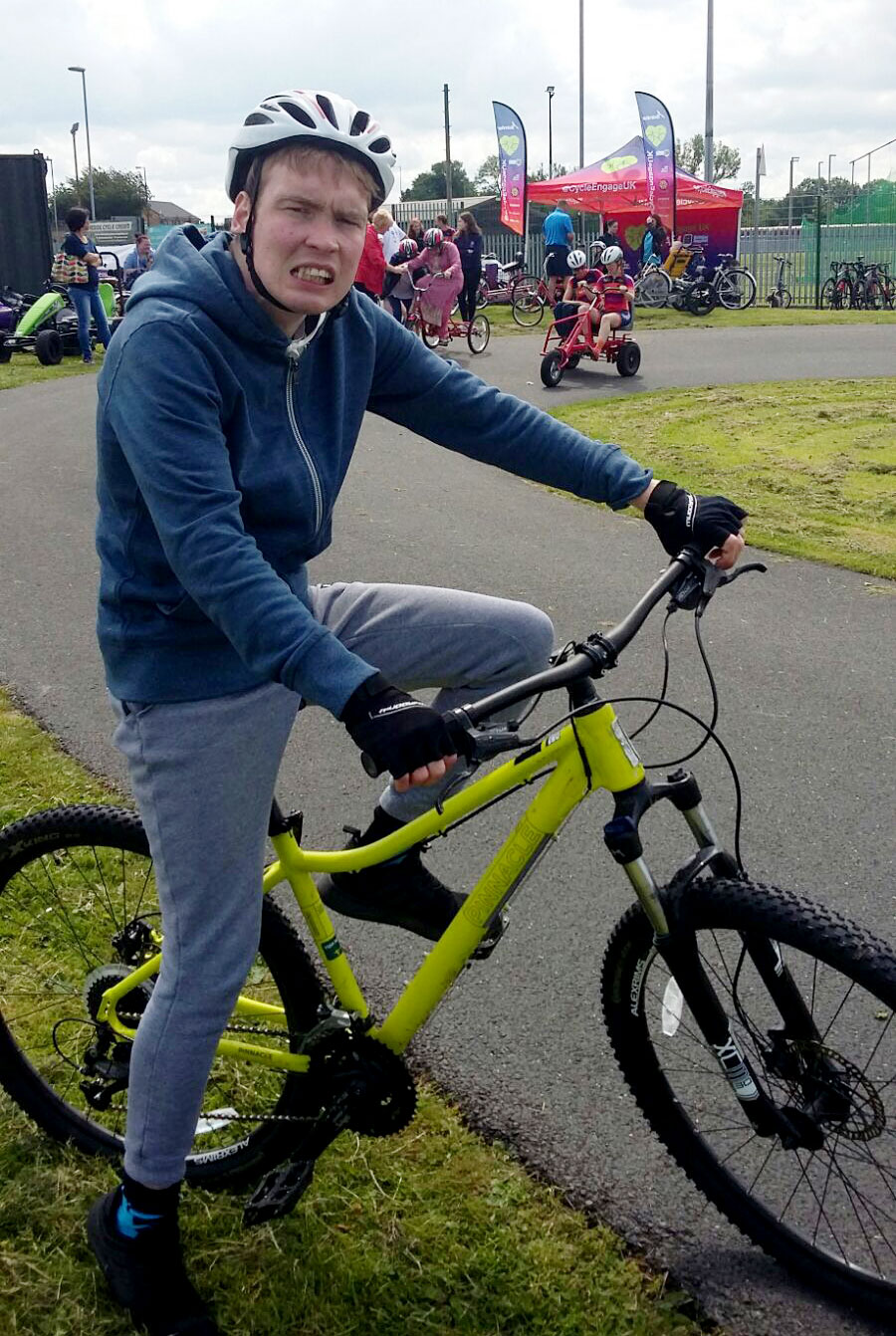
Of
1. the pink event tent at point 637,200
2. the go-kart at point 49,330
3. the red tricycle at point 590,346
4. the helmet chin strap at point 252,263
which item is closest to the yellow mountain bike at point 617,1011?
the helmet chin strap at point 252,263

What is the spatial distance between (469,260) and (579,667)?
2109 centimetres

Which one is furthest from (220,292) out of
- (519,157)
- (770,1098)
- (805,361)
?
(519,157)

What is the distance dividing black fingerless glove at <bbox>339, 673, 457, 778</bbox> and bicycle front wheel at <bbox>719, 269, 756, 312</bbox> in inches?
1098

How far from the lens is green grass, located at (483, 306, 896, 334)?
25.0 m

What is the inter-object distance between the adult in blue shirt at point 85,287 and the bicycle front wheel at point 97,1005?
17718 millimetres

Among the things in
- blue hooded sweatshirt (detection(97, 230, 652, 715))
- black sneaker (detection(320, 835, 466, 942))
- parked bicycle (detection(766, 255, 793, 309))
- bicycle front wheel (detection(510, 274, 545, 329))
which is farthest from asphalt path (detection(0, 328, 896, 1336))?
parked bicycle (detection(766, 255, 793, 309))

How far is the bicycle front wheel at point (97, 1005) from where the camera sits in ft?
9.50

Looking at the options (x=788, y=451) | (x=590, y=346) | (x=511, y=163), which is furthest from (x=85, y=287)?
(x=511, y=163)

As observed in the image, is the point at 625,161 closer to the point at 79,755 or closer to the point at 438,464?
the point at 438,464

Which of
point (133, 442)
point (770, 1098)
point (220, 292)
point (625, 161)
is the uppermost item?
point (625, 161)

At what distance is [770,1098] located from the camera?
267cm

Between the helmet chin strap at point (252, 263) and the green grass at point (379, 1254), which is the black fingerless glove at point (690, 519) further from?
the green grass at point (379, 1254)

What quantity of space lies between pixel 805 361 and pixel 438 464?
9.02m

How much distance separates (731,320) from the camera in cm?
2616
